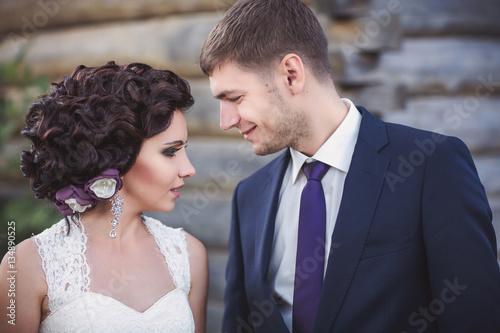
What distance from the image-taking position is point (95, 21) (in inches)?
213

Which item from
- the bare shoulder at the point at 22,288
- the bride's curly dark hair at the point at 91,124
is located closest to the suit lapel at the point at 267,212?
the bride's curly dark hair at the point at 91,124

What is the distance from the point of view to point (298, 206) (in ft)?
8.59

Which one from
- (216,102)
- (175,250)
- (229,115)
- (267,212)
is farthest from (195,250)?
(216,102)

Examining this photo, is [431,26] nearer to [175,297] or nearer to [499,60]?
[499,60]

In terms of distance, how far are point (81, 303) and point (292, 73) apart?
1448mm

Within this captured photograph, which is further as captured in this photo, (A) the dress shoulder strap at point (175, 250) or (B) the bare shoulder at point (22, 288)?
(A) the dress shoulder strap at point (175, 250)

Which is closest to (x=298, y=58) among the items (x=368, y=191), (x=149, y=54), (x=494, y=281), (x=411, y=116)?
(x=368, y=191)

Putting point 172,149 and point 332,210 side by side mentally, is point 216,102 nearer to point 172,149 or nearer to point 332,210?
point 172,149

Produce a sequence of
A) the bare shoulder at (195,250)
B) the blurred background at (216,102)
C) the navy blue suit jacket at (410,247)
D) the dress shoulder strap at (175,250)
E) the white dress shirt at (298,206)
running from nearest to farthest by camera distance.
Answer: the navy blue suit jacket at (410,247) < the white dress shirt at (298,206) < the dress shoulder strap at (175,250) < the bare shoulder at (195,250) < the blurred background at (216,102)

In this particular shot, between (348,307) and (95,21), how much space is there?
4284mm

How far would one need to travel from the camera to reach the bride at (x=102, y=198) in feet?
7.73

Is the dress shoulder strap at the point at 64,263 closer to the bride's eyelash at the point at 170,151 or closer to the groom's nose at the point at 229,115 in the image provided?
the bride's eyelash at the point at 170,151

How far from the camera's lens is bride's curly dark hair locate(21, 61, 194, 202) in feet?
7.70

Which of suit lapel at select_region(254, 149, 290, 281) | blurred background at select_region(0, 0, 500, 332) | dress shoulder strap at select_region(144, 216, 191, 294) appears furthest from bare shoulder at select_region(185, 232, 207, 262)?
blurred background at select_region(0, 0, 500, 332)
